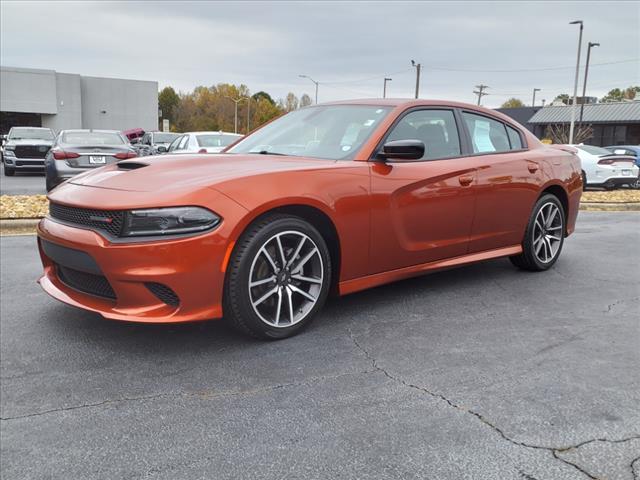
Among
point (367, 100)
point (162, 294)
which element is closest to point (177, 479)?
point (162, 294)

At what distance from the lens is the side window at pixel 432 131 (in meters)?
4.32

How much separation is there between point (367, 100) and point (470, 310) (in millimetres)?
1816

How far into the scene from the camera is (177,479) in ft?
7.20

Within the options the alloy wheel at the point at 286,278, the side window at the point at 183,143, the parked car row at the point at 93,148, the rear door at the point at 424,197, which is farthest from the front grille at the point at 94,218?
the side window at the point at 183,143

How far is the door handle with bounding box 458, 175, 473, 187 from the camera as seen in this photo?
176 inches

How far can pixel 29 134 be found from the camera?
1958 centimetres

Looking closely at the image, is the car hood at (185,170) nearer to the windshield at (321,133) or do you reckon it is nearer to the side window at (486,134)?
the windshield at (321,133)

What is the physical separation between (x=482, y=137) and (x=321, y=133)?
1479 millimetres

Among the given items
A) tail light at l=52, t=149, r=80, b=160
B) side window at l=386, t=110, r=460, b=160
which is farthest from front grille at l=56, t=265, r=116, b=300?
tail light at l=52, t=149, r=80, b=160

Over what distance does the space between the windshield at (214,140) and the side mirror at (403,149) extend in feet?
31.3

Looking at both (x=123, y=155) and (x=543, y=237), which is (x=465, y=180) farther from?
(x=123, y=155)

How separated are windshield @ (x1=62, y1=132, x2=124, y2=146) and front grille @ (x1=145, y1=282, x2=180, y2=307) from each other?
8.58 meters

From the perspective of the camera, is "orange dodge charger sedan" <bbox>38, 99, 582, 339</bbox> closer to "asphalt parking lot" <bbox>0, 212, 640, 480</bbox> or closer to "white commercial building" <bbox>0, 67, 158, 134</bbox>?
"asphalt parking lot" <bbox>0, 212, 640, 480</bbox>

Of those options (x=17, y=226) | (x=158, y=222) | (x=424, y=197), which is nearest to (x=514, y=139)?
(x=424, y=197)
